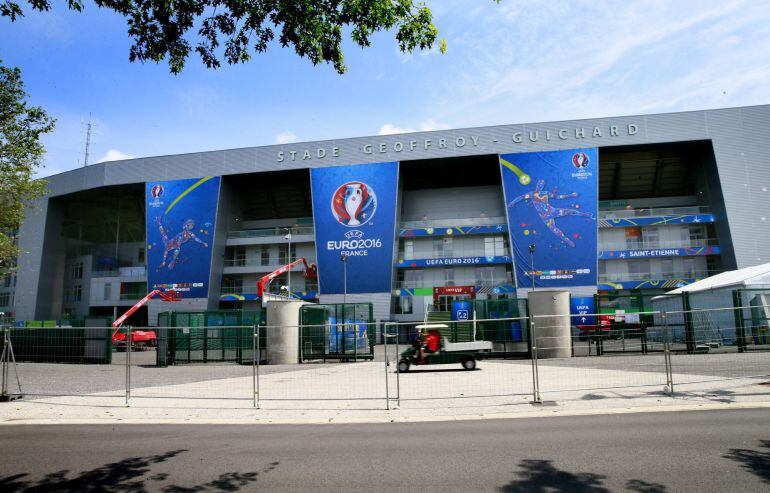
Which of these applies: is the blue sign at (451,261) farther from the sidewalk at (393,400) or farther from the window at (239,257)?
the sidewalk at (393,400)

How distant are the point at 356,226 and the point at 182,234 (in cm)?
2053

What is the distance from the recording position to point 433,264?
5394cm

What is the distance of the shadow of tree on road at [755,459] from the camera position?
5289 mm

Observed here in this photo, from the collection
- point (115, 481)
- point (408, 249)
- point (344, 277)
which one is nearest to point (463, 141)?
point (408, 249)

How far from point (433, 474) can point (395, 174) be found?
162ft

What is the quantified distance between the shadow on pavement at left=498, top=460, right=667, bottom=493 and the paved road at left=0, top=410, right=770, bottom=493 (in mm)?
11

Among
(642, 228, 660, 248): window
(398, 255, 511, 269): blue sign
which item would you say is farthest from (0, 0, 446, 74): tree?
(642, 228, 660, 248): window

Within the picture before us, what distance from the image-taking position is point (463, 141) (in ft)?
178

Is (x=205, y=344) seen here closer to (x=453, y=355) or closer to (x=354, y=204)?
(x=453, y=355)

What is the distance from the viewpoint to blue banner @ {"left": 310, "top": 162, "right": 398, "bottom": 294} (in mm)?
52781

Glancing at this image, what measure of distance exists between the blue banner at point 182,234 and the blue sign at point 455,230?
72.9ft

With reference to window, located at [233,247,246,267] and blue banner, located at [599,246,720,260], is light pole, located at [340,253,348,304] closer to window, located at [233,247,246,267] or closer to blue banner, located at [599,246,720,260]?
window, located at [233,247,246,267]

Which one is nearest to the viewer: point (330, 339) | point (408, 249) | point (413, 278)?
point (330, 339)

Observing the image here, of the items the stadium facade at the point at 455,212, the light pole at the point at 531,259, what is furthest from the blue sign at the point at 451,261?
the light pole at the point at 531,259
